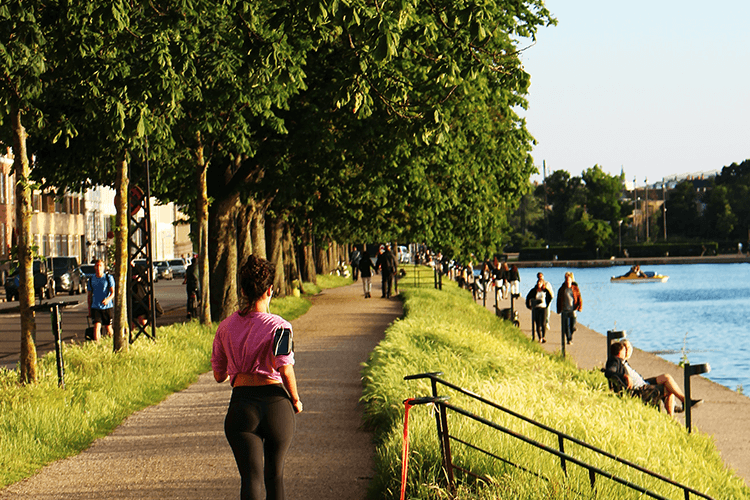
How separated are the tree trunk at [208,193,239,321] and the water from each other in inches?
426

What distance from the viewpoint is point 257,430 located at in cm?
537

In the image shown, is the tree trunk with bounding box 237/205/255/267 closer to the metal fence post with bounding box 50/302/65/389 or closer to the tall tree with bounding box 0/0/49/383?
the tall tree with bounding box 0/0/49/383

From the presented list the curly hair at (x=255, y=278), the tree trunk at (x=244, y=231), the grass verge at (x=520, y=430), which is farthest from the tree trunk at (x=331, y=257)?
the curly hair at (x=255, y=278)

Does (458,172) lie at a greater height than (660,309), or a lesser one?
greater

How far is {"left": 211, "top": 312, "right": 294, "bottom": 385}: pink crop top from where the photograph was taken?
5379 millimetres

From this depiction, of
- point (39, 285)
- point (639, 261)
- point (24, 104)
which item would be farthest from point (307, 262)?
point (639, 261)

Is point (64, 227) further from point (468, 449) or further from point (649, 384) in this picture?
point (468, 449)

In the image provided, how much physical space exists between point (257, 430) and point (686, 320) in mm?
40274

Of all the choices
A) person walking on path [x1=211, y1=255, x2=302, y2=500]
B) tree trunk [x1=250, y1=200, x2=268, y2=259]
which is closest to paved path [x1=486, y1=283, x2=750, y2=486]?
person walking on path [x1=211, y1=255, x2=302, y2=500]

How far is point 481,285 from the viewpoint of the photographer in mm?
48625

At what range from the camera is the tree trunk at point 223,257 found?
22.1m

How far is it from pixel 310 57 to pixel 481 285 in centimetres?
2937

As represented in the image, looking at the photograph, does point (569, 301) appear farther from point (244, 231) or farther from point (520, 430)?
point (520, 430)

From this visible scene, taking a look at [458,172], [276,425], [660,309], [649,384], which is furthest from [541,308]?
[660,309]
